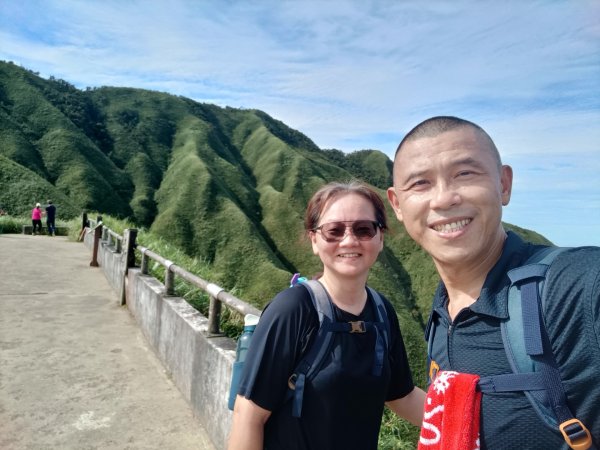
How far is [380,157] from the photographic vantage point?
157 meters

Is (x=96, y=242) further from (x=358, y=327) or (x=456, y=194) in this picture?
(x=456, y=194)

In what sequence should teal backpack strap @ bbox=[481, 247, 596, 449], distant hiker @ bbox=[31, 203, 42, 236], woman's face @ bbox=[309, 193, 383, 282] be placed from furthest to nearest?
1. distant hiker @ bbox=[31, 203, 42, 236]
2. woman's face @ bbox=[309, 193, 383, 282]
3. teal backpack strap @ bbox=[481, 247, 596, 449]

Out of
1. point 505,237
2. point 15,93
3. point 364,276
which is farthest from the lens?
point 15,93

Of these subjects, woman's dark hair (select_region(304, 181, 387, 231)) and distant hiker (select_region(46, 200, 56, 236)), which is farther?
distant hiker (select_region(46, 200, 56, 236))

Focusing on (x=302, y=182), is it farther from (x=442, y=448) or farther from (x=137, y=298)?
(x=442, y=448)

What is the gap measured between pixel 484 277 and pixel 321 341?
724 mm

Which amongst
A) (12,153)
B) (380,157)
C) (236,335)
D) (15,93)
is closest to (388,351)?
(236,335)

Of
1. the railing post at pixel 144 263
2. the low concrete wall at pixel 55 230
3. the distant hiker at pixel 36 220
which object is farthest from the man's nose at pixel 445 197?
the low concrete wall at pixel 55 230

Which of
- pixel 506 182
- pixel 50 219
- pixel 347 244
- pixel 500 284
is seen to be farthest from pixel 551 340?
pixel 50 219

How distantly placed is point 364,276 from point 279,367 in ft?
2.00

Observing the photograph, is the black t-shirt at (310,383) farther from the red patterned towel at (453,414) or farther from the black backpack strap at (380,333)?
the red patterned towel at (453,414)

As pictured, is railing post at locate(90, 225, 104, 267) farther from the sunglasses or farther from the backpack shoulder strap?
the backpack shoulder strap

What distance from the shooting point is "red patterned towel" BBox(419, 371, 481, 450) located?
1.42 metres

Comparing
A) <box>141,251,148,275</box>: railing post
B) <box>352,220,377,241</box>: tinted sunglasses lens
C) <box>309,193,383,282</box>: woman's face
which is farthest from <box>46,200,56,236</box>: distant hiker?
<box>352,220,377,241</box>: tinted sunglasses lens
